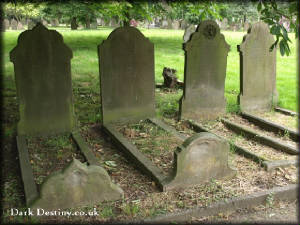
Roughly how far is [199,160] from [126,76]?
259cm

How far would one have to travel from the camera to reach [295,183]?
3980mm

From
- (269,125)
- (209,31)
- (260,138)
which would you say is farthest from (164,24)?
(260,138)

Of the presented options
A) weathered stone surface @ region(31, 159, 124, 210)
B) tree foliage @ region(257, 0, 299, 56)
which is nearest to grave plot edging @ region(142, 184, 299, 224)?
weathered stone surface @ region(31, 159, 124, 210)

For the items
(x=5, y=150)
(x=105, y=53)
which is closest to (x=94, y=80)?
(x=105, y=53)

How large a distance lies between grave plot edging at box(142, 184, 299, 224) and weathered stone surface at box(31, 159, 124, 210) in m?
0.62

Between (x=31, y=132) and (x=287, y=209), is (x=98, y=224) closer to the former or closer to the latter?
(x=287, y=209)

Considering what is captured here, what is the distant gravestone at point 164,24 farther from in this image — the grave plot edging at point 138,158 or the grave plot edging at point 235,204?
the grave plot edging at point 235,204

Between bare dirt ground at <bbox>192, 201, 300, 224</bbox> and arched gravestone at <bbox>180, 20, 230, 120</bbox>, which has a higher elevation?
arched gravestone at <bbox>180, 20, 230, 120</bbox>

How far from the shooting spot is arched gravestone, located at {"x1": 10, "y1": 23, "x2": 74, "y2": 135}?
17.2ft

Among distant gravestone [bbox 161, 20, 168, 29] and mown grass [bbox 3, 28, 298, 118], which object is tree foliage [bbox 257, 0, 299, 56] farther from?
distant gravestone [bbox 161, 20, 168, 29]

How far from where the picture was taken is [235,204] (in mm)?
3586

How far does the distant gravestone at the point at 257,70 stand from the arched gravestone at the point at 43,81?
330 cm

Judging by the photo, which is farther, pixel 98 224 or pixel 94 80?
pixel 94 80

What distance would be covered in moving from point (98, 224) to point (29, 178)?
1.22 m
